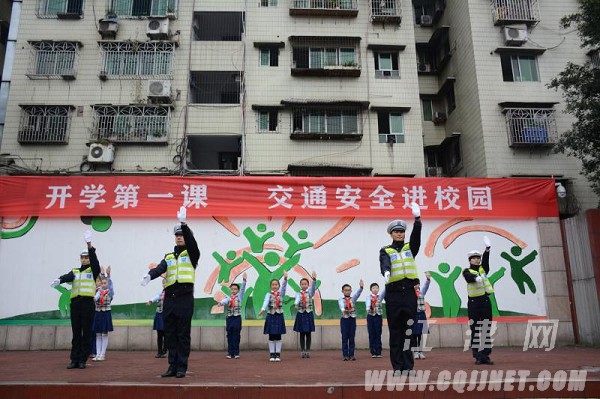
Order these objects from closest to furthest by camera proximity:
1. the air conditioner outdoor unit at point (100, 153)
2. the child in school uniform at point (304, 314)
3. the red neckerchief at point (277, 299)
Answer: the red neckerchief at point (277, 299), the child in school uniform at point (304, 314), the air conditioner outdoor unit at point (100, 153)

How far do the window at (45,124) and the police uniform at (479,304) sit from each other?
1559 cm

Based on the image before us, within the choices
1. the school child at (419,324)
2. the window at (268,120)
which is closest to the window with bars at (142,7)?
the window at (268,120)

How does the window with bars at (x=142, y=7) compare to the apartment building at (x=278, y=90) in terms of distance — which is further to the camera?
the window with bars at (x=142, y=7)

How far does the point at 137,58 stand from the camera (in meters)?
18.8

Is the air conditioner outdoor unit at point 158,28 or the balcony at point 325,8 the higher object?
the balcony at point 325,8

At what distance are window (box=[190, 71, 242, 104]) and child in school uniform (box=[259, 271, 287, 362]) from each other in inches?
428

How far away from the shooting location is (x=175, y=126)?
60.0ft

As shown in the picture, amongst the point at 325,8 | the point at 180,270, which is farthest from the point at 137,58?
the point at 180,270

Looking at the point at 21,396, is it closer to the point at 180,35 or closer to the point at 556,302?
the point at 556,302

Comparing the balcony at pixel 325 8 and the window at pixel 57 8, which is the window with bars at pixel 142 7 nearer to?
the window at pixel 57 8

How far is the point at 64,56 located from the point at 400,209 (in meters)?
14.7

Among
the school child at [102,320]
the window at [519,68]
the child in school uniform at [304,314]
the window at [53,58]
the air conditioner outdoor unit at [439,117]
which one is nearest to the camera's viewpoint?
the school child at [102,320]

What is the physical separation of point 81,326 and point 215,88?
1359 cm

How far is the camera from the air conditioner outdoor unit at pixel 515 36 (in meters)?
18.9
